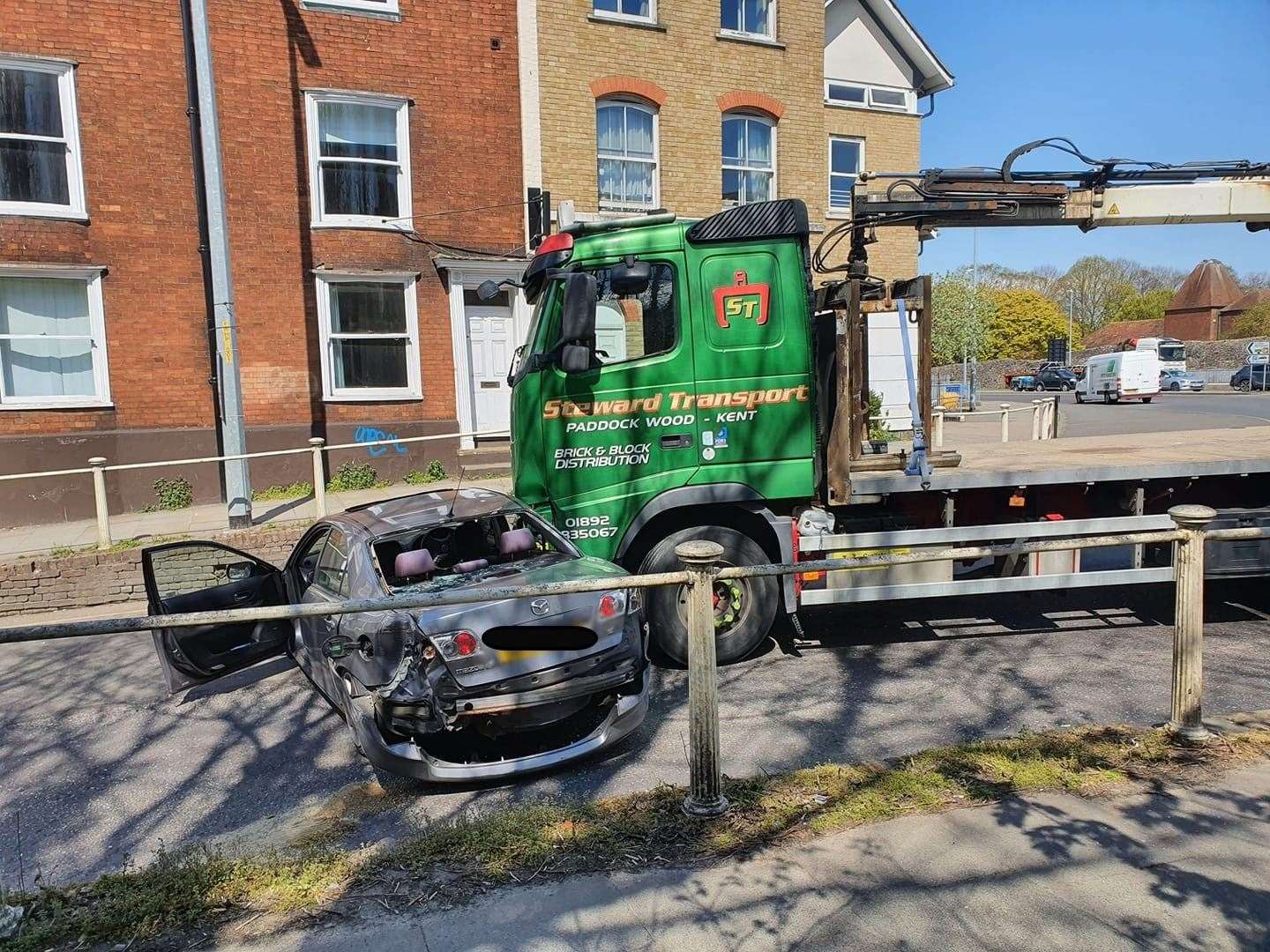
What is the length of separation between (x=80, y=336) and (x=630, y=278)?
10.1 m

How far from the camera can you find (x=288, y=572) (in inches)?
246

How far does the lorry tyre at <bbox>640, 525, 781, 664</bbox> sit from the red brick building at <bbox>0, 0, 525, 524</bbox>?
8784mm

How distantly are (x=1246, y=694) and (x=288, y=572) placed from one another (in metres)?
6.45

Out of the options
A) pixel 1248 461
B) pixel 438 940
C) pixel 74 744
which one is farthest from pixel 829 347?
pixel 74 744

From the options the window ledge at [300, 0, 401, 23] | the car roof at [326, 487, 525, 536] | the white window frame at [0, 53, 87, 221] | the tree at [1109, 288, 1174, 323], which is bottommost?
the car roof at [326, 487, 525, 536]

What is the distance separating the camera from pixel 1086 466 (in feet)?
21.4

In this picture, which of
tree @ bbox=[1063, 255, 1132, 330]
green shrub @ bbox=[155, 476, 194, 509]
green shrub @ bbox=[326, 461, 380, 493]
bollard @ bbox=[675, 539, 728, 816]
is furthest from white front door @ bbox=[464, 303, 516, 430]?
tree @ bbox=[1063, 255, 1132, 330]

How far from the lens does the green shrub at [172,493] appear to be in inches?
494

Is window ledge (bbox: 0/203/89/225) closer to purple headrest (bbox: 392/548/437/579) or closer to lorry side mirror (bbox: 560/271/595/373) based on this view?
lorry side mirror (bbox: 560/271/595/373)

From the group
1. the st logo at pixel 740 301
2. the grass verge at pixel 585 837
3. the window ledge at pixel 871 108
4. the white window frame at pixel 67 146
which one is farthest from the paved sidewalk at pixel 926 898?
the window ledge at pixel 871 108

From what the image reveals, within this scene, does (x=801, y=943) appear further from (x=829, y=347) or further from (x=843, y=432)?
(x=829, y=347)

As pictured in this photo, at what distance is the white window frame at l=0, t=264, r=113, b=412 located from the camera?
1200cm

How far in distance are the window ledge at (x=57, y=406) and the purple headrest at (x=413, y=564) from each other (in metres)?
9.60

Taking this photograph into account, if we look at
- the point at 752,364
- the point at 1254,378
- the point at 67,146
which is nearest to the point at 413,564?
the point at 752,364
